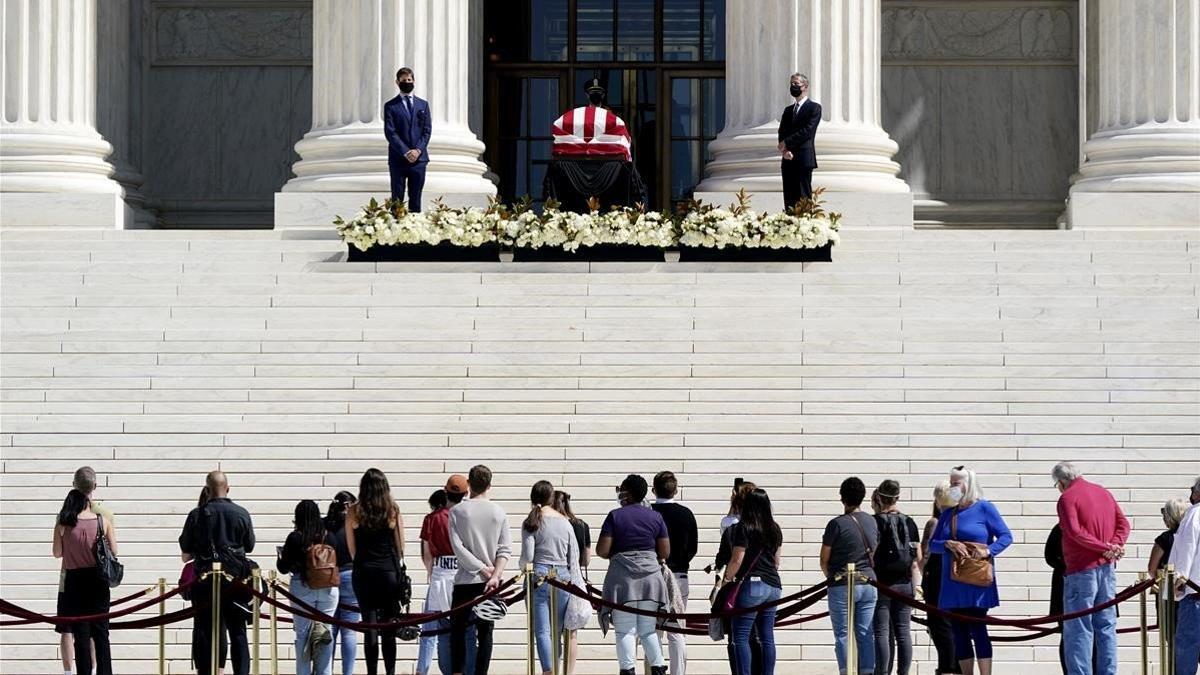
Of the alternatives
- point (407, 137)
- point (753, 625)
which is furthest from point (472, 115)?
point (753, 625)

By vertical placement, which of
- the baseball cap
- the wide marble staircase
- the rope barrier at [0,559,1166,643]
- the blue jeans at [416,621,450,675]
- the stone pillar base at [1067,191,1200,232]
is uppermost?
the stone pillar base at [1067,191,1200,232]

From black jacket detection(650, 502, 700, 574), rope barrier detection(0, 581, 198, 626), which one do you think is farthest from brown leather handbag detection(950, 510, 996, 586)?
rope barrier detection(0, 581, 198, 626)

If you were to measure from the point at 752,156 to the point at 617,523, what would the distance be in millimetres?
12998

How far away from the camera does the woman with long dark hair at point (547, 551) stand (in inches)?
640

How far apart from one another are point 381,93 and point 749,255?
5.62 m

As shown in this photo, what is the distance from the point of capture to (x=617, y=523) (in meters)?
16.2

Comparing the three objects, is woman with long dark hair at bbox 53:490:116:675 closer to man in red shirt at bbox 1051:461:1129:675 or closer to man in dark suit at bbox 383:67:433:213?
man in red shirt at bbox 1051:461:1129:675

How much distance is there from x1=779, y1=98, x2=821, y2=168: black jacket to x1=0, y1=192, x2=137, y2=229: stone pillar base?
8.22 meters

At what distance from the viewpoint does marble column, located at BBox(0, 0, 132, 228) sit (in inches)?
1119

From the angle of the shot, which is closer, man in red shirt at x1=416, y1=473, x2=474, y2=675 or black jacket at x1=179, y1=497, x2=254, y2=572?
man in red shirt at x1=416, y1=473, x2=474, y2=675

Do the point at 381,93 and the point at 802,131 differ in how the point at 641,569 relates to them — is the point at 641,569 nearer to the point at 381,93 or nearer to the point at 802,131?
the point at 802,131

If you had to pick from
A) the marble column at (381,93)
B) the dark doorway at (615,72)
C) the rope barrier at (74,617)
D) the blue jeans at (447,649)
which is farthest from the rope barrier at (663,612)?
the dark doorway at (615,72)

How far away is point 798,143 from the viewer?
26.6m

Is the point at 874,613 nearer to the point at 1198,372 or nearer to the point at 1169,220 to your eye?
the point at 1198,372
